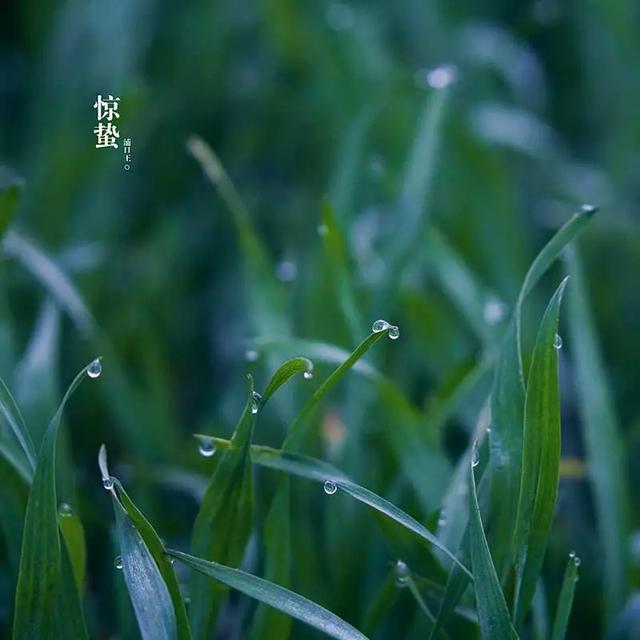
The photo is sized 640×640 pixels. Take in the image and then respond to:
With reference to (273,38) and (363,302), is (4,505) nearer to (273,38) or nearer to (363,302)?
(363,302)

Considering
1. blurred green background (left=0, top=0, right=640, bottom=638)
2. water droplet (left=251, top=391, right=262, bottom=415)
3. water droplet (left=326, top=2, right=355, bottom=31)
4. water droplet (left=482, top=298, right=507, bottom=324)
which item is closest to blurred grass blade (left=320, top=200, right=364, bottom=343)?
blurred green background (left=0, top=0, right=640, bottom=638)

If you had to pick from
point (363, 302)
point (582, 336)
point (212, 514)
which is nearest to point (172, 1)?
point (363, 302)

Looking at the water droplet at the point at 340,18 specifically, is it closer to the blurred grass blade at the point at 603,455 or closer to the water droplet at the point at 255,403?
the blurred grass blade at the point at 603,455

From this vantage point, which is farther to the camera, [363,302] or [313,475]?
[363,302]

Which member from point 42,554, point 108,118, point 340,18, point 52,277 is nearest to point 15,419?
point 42,554

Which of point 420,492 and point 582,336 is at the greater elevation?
point 582,336

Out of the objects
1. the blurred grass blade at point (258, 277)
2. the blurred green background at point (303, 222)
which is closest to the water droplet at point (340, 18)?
the blurred green background at point (303, 222)

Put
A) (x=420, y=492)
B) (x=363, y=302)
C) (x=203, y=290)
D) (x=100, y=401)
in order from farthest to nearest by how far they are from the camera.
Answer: (x=203, y=290) < (x=100, y=401) < (x=363, y=302) < (x=420, y=492)
